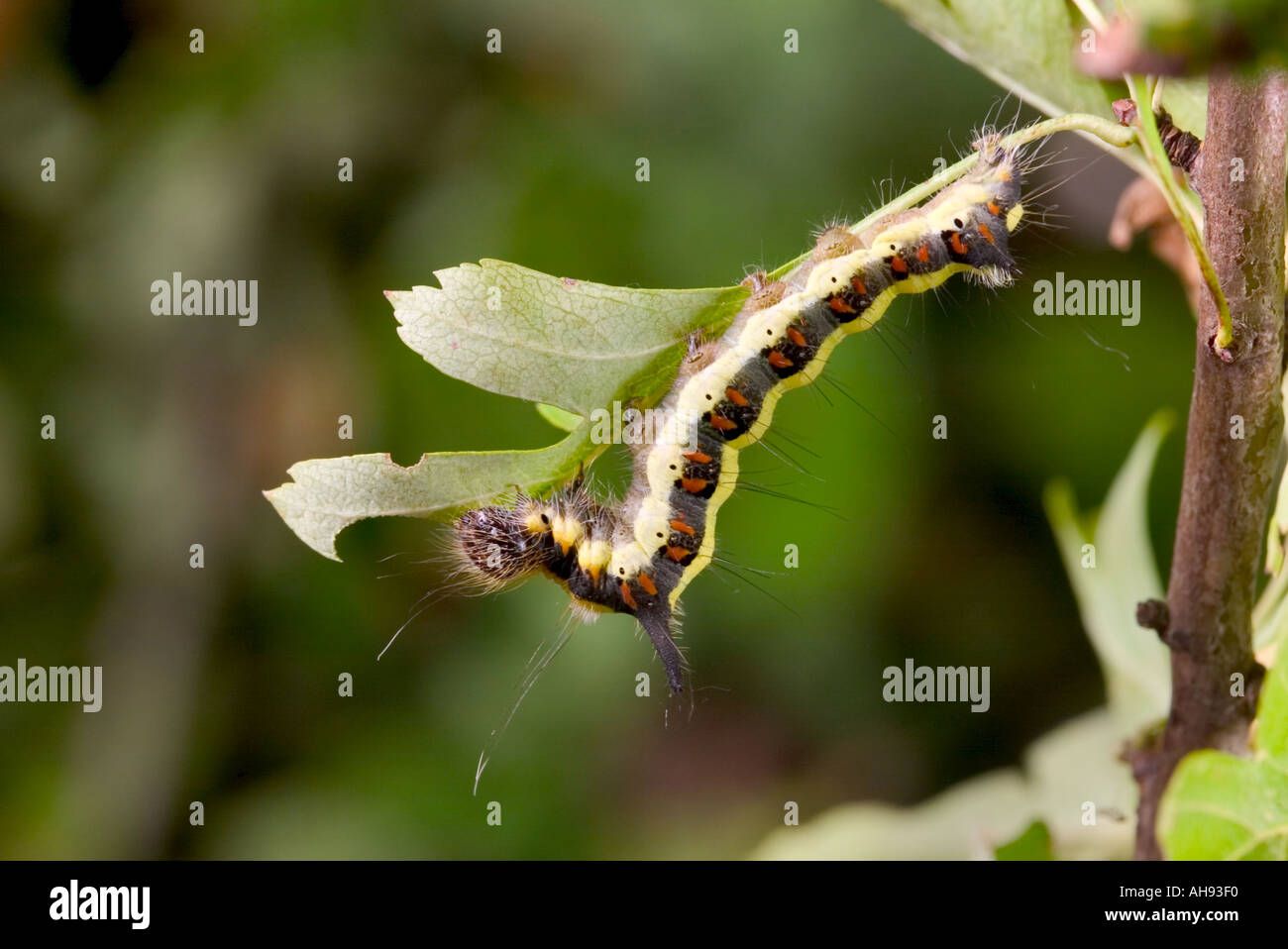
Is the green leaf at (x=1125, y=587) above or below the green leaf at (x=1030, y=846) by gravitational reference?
above

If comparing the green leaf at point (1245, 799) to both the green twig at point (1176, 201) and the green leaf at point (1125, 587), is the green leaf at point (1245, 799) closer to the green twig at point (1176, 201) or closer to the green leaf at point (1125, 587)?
the green twig at point (1176, 201)

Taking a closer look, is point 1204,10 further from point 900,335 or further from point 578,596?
point 900,335

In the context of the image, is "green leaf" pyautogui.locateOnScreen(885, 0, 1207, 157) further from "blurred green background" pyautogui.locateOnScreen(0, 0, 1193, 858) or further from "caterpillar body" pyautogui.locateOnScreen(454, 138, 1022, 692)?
"blurred green background" pyautogui.locateOnScreen(0, 0, 1193, 858)

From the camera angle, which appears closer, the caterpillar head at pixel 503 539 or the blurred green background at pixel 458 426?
the caterpillar head at pixel 503 539

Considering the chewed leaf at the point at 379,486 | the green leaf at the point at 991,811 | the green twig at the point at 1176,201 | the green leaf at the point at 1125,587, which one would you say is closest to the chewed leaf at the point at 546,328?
the chewed leaf at the point at 379,486

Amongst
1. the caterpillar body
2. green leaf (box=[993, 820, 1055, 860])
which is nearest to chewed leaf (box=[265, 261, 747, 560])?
the caterpillar body

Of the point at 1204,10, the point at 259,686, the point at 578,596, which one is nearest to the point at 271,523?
the point at 259,686

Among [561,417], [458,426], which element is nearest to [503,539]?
[561,417]
